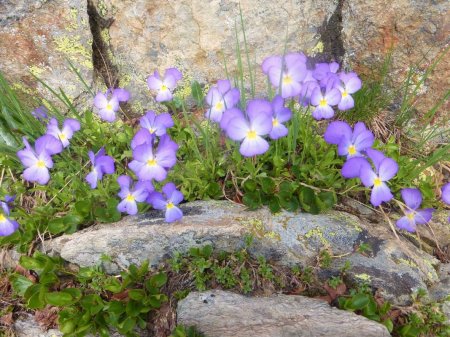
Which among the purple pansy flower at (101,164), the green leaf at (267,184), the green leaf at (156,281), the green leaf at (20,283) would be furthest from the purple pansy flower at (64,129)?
the green leaf at (267,184)

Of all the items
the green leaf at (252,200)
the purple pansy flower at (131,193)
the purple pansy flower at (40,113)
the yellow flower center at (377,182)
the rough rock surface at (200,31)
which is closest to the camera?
the yellow flower center at (377,182)

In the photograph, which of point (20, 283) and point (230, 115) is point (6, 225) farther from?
point (230, 115)

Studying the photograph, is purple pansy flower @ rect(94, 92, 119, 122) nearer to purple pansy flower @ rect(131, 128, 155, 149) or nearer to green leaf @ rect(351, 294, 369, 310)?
purple pansy flower @ rect(131, 128, 155, 149)

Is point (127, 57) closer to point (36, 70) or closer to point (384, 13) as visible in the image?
point (36, 70)

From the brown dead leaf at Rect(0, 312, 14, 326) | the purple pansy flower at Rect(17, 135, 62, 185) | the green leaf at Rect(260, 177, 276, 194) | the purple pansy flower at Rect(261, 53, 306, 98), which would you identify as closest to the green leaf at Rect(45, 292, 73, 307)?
the brown dead leaf at Rect(0, 312, 14, 326)

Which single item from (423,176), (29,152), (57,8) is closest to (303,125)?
(423,176)

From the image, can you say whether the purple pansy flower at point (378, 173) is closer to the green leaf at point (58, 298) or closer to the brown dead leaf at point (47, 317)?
the green leaf at point (58, 298)
